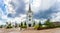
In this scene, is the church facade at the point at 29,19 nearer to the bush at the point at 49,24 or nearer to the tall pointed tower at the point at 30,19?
the tall pointed tower at the point at 30,19

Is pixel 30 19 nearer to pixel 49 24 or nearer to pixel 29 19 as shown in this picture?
pixel 29 19

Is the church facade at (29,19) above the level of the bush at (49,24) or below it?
above

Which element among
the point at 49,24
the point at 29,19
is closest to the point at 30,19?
the point at 29,19

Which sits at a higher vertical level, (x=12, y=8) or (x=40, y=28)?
(x=12, y=8)

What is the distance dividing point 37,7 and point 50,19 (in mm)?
245

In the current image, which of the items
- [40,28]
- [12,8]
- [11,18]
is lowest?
[40,28]

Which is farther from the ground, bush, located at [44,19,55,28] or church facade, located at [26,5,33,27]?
church facade, located at [26,5,33,27]

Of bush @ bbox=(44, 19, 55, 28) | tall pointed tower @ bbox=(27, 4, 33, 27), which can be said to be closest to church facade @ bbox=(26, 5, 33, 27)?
tall pointed tower @ bbox=(27, 4, 33, 27)

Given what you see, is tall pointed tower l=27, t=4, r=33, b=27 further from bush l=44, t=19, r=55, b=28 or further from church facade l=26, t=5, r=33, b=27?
bush l=44, t=19, r=55, b=28

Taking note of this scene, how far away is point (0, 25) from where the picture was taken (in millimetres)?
2150

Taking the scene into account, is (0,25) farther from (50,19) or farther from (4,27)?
(50,19)

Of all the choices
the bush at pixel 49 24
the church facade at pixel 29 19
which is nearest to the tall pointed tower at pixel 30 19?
the church facade at pixel 29 19

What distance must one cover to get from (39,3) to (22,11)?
0.86 ft

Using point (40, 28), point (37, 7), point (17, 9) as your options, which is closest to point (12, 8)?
point (17, 9)
